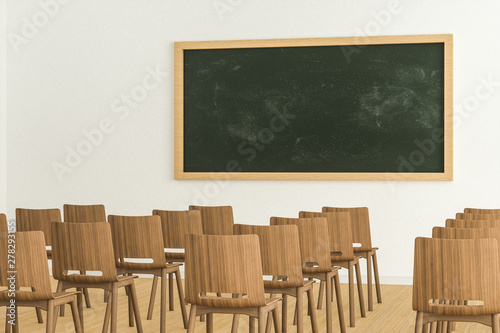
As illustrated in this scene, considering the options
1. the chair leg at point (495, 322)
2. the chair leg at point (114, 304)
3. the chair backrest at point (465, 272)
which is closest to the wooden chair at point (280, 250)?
the chair backrest at point (465, 272)

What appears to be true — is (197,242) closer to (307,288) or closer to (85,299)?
(307,288)

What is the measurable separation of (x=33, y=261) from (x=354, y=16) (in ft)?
16.9

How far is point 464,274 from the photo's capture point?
3.30 metres

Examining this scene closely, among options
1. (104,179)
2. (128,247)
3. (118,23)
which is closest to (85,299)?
(128,247)

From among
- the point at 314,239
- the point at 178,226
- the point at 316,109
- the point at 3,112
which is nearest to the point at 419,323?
the point at 314,239

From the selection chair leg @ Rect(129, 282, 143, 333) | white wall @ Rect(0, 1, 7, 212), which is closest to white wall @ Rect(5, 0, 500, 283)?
white wall @ Rect(0, 1, 7, 212)

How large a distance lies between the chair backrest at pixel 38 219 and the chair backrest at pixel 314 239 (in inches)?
85.6

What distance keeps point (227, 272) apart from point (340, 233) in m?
1.95

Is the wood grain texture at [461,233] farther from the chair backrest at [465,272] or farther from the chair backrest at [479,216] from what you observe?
the chair backrest at [479,216]

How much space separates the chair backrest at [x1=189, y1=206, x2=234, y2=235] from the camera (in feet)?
19.7

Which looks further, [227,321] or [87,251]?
[227,321]

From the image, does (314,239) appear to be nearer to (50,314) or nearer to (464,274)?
(464,274)

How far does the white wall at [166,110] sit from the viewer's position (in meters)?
7.54

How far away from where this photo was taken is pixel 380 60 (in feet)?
25.4
